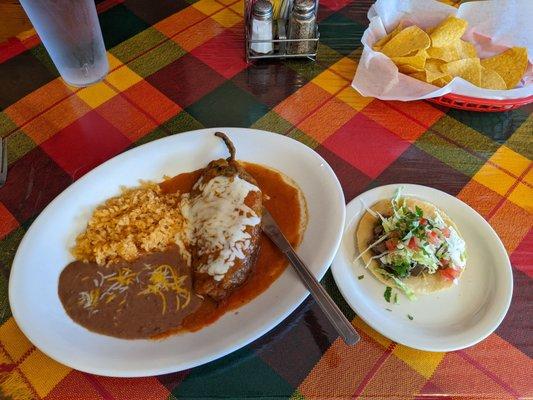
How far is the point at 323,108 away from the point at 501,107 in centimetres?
85

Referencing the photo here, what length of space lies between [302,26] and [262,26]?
210 mm

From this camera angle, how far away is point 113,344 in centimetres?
142

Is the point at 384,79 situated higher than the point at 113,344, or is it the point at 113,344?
the point at 384,79

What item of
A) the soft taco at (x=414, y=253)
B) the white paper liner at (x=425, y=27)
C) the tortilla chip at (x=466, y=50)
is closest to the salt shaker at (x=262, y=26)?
the white paper liner at (x=425, y=27)

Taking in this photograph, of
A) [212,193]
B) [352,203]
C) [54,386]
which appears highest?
[212,193]

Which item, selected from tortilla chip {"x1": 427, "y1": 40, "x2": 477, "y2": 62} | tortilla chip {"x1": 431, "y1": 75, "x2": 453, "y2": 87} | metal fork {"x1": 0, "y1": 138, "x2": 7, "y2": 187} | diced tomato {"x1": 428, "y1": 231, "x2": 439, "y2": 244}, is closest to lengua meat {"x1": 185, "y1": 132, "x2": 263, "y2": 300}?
diced tomato {"x1": 428, "y1": 231, "x2": 439, "y2": 244}

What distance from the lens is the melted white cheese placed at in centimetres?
153

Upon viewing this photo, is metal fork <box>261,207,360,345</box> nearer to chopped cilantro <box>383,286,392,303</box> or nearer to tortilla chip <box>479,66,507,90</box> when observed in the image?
chopped cilantro <box>383,286,392,303</box>

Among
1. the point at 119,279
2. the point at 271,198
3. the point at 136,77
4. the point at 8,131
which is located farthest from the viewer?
the point at 136,77

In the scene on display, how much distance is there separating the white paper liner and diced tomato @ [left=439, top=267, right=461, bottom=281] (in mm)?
937

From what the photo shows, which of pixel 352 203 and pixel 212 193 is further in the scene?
pixel 352 203

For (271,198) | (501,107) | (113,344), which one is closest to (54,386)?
(113,344)

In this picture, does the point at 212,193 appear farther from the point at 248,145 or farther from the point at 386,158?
the point at 386,158

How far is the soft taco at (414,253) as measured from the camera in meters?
1.59
